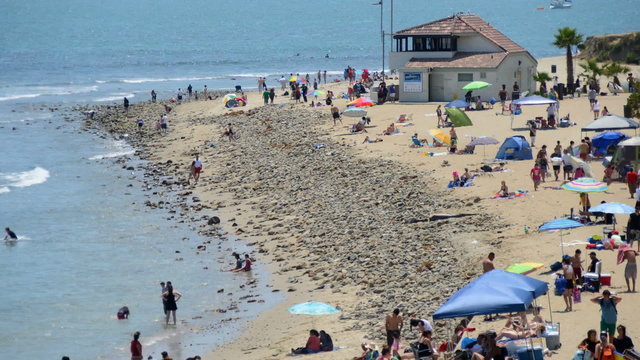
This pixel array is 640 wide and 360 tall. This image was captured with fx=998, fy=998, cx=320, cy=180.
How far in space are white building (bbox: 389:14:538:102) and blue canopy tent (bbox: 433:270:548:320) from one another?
32806mm

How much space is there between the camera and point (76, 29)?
190 m

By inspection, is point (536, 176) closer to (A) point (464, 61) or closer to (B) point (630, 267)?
(B) point (630, 267)

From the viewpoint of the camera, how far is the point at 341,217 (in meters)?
32.2

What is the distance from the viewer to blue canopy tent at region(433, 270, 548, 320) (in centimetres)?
1639

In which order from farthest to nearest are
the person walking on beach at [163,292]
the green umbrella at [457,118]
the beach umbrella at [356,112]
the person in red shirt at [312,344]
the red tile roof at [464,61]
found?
the red tile roof at [464,61]
the beach umbrella at [356,112]
the green umbrella at [457,118]
the person walking on beach at [163,292]
the person in red shirt at [312,344]

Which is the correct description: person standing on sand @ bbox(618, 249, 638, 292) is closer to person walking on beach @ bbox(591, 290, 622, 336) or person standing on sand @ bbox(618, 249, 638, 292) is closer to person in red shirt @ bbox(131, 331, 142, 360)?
person walking on beach @ bbox(591, 290, 622, 336)

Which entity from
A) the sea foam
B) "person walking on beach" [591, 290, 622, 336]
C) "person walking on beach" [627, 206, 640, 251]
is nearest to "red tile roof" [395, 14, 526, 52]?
the sea foam

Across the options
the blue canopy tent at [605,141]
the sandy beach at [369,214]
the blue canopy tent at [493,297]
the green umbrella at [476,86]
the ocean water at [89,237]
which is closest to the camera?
the blue canopy tent at [493,297]

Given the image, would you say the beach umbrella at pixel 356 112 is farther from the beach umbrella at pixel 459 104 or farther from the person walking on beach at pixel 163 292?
the person walking on beach at pixel 163 292

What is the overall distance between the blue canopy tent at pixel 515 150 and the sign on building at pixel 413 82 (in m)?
15.4

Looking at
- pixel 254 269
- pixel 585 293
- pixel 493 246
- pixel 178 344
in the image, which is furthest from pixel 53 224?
pixel 585 293

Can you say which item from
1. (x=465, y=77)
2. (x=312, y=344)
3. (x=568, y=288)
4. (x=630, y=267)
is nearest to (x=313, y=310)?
(x=312, y=344)

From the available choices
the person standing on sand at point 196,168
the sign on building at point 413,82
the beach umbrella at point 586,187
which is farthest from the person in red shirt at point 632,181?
the sign on building at point 413,82

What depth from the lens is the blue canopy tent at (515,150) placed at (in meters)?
34.9
